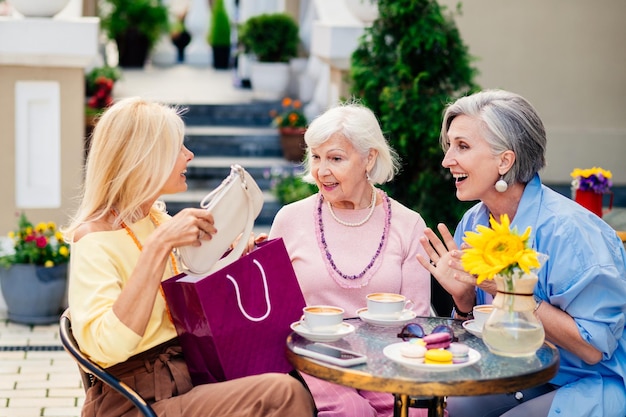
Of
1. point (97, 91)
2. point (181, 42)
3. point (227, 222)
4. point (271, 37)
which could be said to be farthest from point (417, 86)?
point (181, 42)

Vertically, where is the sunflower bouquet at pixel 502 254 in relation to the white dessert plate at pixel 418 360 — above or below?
above

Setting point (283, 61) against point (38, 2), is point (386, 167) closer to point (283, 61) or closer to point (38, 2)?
point (38, 2)

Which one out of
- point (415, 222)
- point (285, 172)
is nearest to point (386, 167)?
point (415, 222)

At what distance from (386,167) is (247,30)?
6728mm

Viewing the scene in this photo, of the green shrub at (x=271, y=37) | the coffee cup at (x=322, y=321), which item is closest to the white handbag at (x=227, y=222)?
the coffee cup at (x=322, y=321)

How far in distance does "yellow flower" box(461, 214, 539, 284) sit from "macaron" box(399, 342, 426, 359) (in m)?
0.25

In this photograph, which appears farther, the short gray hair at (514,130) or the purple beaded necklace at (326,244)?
the purple beaded necklace at (326,244)

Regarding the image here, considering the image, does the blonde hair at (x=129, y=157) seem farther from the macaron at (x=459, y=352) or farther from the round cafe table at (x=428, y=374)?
the macaron at (x=459, y=352)

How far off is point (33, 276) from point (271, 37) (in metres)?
4.82

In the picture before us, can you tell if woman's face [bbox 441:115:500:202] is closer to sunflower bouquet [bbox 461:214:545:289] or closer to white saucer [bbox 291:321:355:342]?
sunflower bouquet [bbox 461:214:545:289]

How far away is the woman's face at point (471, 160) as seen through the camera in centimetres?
328

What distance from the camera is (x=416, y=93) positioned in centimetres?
576

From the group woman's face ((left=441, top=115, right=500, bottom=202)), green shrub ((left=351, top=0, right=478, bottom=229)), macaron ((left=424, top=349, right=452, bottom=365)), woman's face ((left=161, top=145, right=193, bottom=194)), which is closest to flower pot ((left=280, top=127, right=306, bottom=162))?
green shrub ((left=351, top=0, right=478, bottom=229))

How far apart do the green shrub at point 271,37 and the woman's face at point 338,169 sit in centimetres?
651
